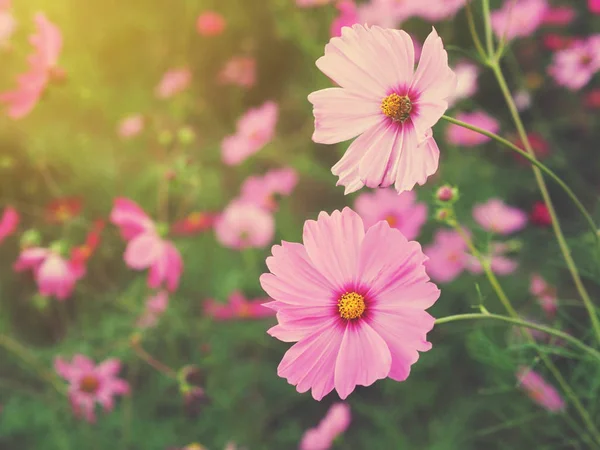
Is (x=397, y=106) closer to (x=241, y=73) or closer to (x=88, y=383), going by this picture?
(x=88, y=383)

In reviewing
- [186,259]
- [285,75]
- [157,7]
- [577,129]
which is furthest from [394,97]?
[157,7]

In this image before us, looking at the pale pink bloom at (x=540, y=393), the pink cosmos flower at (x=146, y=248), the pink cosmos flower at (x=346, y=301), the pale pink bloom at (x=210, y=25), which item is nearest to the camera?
the pink cosmos flower at (x=346, y=301)

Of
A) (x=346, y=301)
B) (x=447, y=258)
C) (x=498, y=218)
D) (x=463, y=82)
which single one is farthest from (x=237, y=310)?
(x=346, y=301)

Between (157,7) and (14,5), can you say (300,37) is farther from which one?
(14,5)

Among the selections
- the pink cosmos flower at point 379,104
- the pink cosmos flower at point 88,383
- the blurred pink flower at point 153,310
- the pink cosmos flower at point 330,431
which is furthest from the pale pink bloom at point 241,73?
the pink cosmos flower at point 379,104

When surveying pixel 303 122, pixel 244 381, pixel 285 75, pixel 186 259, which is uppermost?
pixel 285 75

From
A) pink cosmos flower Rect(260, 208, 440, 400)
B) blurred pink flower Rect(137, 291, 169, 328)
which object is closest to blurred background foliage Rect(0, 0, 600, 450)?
blurred pink flower Rect(137, 291, 169, 328)

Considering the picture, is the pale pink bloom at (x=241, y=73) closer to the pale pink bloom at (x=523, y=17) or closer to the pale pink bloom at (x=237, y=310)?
the pale pink bloom at (x=523, y=17)
